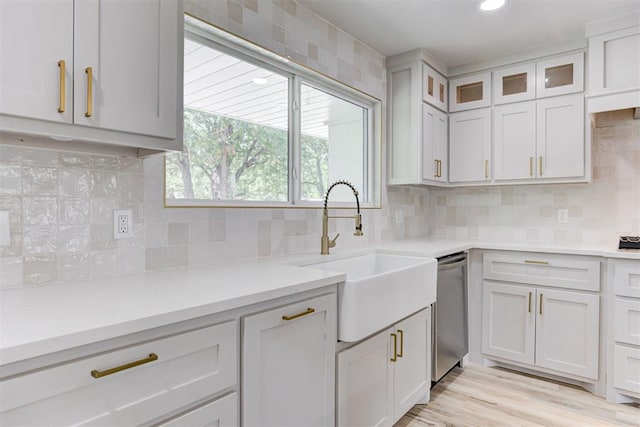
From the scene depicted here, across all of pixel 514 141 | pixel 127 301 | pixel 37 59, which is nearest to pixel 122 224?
pixel 127 301

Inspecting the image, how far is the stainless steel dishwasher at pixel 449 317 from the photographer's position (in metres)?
2.46

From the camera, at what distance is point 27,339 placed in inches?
29.0

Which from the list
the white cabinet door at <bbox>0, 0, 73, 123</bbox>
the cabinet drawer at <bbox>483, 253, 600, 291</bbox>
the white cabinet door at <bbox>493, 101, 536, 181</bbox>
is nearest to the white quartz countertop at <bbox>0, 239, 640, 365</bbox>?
the white cabinet door at <bbox>0, 0, 73, 123</bbox>

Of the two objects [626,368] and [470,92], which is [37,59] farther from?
[626,368]

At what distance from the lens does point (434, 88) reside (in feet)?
10.2

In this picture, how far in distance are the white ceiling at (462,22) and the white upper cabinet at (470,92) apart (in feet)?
0.77

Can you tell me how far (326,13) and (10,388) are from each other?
2.41 meters

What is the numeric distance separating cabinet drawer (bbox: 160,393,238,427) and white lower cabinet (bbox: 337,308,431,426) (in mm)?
537

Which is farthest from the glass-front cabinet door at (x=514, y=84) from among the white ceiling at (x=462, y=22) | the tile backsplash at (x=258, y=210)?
the tile backsplash at (x=258, y=210)

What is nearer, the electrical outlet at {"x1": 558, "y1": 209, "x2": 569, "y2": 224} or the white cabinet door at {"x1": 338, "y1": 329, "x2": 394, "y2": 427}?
the white cabinet door at {"x1": 338, "y1": 329, "x2": 394, "y2": 427}

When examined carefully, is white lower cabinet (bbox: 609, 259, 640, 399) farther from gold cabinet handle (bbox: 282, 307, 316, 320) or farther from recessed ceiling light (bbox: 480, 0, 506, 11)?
gold cabinet handle (bbox: 282, 307, 316, 320)

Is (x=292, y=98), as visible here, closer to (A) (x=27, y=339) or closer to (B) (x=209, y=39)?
(B) (x=209, y=39)

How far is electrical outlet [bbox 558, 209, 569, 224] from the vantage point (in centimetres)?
301

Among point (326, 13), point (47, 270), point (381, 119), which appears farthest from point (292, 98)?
point (47, 270)
